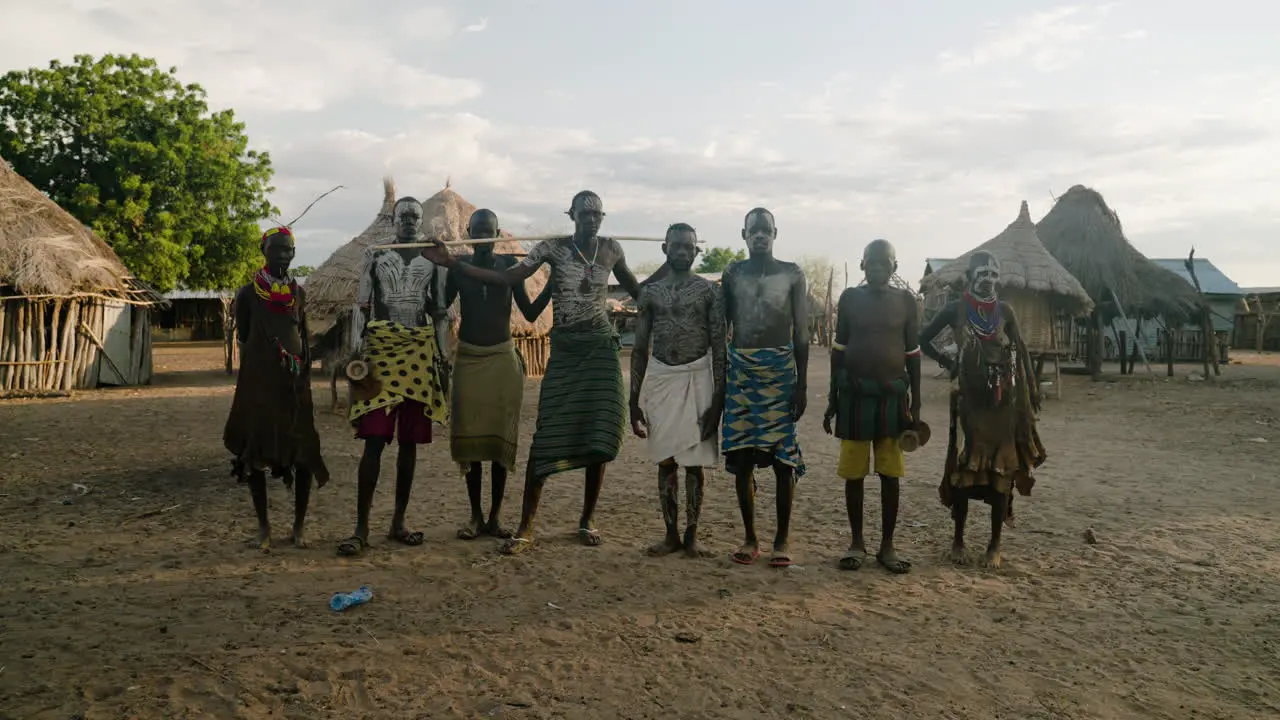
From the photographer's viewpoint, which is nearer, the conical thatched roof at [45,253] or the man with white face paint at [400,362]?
the man with white face paint at [400,362]

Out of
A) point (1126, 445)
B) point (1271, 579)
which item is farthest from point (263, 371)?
point (1126, 445)

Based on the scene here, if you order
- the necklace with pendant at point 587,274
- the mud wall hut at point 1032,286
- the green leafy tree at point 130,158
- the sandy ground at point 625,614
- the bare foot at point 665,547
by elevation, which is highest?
the green leafy tree at point 130,158

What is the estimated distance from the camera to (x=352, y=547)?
4.52m

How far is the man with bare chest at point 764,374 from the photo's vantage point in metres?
4.45

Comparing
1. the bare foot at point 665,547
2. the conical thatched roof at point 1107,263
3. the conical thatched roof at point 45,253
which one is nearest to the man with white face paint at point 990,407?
the bare foot at point 665,547

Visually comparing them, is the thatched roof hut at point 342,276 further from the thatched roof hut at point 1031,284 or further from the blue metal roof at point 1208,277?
the blue metal roof at point 1208,277

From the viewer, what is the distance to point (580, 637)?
3.47 meters

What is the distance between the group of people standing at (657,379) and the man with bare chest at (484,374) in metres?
0.01

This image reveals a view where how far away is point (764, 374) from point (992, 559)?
153 cm

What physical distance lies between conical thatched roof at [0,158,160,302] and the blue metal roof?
26.5 metres

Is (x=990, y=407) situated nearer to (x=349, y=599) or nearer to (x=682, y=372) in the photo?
(x=682, y=372)

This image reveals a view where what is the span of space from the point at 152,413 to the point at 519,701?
9912 millimetres

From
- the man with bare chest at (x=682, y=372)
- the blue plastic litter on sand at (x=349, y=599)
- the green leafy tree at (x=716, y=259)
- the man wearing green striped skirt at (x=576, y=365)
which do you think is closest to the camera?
the blue plastic litter on sand at (x=349, y=599)

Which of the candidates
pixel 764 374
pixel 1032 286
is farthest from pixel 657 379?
pixel 1032 286
